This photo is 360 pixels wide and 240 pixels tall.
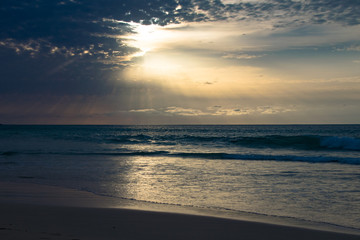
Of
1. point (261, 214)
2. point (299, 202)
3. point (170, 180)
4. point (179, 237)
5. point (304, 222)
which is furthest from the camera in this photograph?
point (170, 180)

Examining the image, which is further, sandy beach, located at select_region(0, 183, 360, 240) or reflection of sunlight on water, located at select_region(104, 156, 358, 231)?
reflection of sunlight on water, located at select_region(104, 156, 358, 231)

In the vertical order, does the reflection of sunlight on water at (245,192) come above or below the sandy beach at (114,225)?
below

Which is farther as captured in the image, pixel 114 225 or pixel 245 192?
pixel 245 192

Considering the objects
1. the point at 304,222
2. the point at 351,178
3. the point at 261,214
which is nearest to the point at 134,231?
the point at 261,214

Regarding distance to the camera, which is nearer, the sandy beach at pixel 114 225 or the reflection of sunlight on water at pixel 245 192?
the sandy beach at pixel 114 225

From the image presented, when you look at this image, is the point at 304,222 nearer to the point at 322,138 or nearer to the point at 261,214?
the point at 261,214

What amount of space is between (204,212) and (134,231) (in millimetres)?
2010

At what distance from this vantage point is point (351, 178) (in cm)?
1155

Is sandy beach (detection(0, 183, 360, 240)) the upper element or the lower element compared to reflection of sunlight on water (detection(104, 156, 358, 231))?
upper

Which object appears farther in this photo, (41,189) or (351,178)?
(351,178)

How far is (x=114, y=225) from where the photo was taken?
5.71 meters

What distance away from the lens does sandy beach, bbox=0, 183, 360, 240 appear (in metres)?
5.13

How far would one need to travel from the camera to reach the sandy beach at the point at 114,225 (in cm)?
513

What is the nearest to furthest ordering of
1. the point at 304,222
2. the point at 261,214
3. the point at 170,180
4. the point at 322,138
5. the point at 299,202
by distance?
the point at 304,222
the point at 261,214
the point at 299,202
the point at 170,180
the point at 322,138
